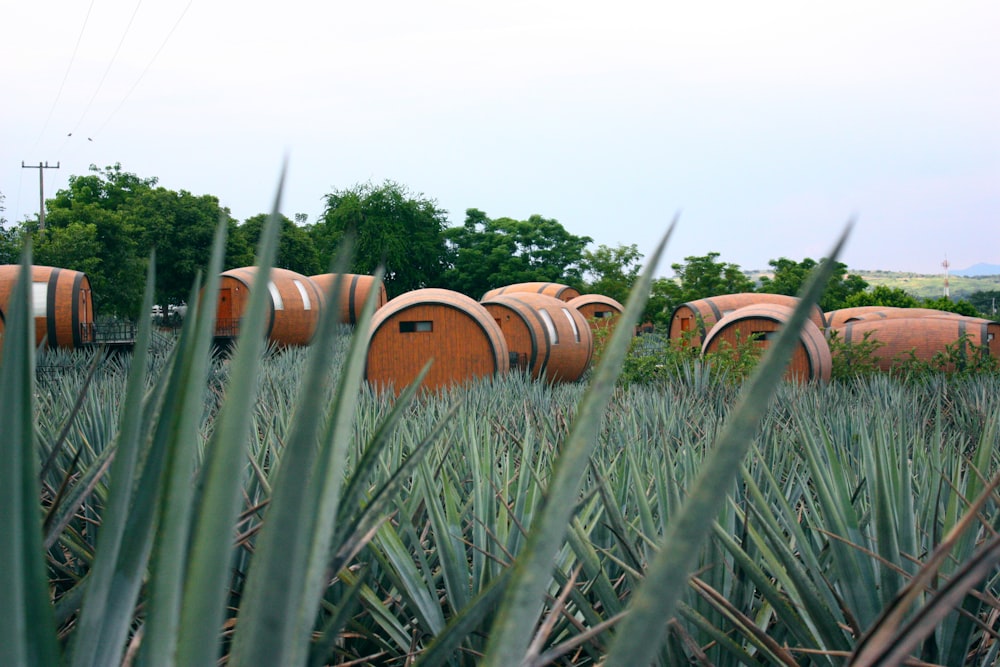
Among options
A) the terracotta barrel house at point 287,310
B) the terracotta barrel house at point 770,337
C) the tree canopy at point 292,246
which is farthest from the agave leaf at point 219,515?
the tree canopy at point 292,246

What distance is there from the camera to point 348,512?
85cm

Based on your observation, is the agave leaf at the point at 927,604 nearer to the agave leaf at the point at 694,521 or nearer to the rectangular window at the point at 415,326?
the agave leaf at the point at 694,521

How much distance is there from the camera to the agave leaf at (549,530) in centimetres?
50

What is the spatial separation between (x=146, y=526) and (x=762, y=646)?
993mm

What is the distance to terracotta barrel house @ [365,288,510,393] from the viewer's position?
8.82 meters

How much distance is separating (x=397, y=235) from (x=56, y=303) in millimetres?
30966

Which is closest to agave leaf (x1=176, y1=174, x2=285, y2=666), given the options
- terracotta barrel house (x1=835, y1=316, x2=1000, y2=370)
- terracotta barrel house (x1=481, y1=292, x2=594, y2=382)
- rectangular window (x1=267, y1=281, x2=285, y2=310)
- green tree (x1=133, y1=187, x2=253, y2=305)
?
terracotta barrel house (x1=481, y1=292, x2=594, y2=382)

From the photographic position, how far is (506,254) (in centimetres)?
4122

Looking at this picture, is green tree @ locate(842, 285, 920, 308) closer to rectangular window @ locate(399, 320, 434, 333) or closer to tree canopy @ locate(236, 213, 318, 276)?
tree canopy @ locate(236, 213, 318, 276)

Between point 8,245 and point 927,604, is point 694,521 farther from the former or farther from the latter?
point 8,245

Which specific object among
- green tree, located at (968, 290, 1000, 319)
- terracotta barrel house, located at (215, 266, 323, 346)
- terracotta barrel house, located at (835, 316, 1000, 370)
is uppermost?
green tree, located at (968, 290, 1000, 319)

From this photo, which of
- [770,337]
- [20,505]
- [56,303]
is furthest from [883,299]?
[20,505]

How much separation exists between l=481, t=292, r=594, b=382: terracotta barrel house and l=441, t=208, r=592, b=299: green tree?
94.8 ft

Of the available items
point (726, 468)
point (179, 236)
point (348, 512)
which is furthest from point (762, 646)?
point (179, 236)
